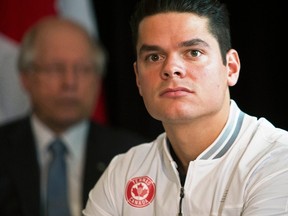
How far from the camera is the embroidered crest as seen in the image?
216 cm

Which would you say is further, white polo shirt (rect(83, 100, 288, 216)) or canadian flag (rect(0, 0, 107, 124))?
canadian flag (rect(0, 0, 107, 124))

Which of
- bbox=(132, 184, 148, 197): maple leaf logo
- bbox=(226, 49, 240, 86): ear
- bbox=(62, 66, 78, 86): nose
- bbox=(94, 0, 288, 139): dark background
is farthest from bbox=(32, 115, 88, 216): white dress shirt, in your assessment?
bbox=(226, 49, 240, 86): ear

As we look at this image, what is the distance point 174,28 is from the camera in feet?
6.78

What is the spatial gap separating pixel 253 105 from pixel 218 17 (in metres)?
1.60

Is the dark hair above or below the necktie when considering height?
above

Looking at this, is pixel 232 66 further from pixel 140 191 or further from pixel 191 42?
pixel 140 191

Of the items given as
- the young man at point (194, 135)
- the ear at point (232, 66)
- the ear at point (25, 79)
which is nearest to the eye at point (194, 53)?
the young man at point (194, 135)

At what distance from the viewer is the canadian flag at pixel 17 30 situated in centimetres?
416

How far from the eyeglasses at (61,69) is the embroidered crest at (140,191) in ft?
4.93

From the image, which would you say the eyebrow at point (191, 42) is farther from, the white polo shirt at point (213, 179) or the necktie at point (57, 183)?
the necktie at point (57, 183)

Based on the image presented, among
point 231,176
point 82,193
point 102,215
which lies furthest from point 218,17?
point 82,193

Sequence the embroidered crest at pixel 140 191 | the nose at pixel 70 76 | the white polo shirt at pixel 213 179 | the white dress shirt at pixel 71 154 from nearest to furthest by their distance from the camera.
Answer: the white polo shirt at pixel 213 179 → the embroidered crest at pixel 140 191 → the white dress shirt at pixel 71 154 → the nose at pixel 70 76

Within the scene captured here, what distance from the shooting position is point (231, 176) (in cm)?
204

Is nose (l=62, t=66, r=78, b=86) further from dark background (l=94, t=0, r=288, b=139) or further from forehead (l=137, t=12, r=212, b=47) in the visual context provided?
forehead (l=137, t=12, r=212, b=47)
